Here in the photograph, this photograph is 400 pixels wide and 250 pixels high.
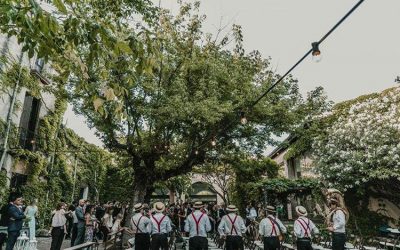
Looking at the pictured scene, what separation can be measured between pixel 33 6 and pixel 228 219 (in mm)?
7553

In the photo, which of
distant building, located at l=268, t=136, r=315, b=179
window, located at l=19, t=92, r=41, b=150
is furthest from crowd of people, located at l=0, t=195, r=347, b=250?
distant building, located at l=268, t=136, r=315, b=179

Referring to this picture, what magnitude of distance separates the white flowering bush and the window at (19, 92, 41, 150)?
583 inches

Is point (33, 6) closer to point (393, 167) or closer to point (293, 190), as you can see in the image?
point (393, 167)

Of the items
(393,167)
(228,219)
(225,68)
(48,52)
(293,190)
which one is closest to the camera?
(48,52)

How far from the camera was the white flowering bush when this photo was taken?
13688 mm

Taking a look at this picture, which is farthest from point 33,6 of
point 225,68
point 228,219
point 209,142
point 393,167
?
point 393,167

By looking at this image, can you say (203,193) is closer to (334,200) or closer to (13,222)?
(13,222)

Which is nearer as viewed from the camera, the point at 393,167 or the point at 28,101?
the point at 393,167

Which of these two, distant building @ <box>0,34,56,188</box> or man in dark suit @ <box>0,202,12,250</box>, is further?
distant building @ <box>0,34,56,188</box>

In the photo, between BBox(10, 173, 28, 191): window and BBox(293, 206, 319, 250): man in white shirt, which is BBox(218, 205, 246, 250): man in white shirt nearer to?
BBox(293, 206, 319, 250): man in white shirt

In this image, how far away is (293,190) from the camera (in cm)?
1809

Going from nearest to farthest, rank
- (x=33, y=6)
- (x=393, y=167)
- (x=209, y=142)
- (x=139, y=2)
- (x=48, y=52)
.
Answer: (x=33, y=6) < (x=48, y=52) < (x=139, y=2) < (x=393, y=167) < (x=209, y=142)

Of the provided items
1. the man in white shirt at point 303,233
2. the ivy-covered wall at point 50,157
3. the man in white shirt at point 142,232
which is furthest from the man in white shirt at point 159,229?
the ivy-covered wall at point 50,157

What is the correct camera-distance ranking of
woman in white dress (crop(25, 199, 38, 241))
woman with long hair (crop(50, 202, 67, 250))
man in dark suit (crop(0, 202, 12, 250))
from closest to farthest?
man in dark suit (crop(0, 202, 12, 250)), woman with long hair (crop(50, 202, 67, 250)), woman in white dress (crop(25, 199, 38, 241))
